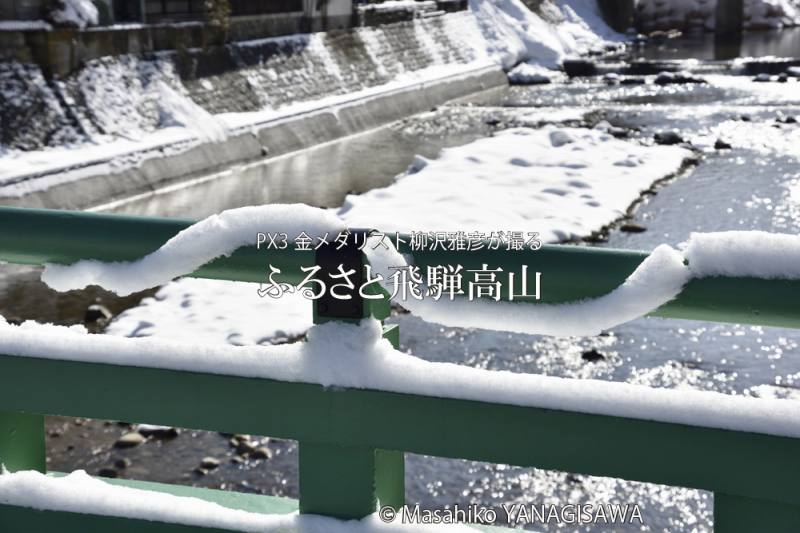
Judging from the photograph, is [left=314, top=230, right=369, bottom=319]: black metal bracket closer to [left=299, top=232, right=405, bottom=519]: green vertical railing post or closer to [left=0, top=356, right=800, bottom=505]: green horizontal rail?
[left=299, top=232, right=405, bottom=519]: green vertical railing post

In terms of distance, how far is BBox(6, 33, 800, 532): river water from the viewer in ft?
17.5

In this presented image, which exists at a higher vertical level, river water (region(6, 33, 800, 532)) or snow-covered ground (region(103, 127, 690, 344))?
snow-covered ground (region(103, 127, 690, 344))

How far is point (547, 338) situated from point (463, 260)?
593 centimetres

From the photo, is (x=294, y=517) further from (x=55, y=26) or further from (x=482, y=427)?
(x=55, y=26)

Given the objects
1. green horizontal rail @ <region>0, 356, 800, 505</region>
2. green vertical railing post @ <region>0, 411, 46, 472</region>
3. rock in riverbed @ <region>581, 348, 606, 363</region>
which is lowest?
rock in riverbed @ <region>581, 348, 606, 363</region>

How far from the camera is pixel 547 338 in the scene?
24.8 ft

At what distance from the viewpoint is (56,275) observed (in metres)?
2.00

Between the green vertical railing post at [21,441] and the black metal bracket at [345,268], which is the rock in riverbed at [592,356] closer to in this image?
the green vertical railing post at [21,441]

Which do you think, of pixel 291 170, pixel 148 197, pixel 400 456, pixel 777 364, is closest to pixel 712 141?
pixel 291 170

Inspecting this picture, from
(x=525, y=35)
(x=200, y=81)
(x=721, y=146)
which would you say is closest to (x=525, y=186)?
(x=721, y=146)

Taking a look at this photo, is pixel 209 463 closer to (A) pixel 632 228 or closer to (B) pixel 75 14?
(A) pixel 632 228

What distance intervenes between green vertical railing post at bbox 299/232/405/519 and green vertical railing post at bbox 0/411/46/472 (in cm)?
61

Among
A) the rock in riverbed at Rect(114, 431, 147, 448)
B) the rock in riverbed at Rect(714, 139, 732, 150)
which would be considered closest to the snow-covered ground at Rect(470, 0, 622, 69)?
the rock in riverbed at Rect(714, 139, 732, 150)

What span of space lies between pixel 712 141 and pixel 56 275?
15667mm
